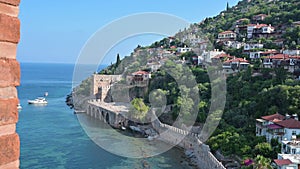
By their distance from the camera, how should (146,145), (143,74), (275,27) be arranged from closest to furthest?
(146,145) < (143,74) < (275,27)

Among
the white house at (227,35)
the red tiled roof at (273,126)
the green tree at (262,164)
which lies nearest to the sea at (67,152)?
the red tiled roof at (273,126)

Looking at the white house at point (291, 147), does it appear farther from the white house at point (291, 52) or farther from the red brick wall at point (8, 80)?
the white house at point (291, 52)

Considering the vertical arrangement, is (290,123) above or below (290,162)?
above

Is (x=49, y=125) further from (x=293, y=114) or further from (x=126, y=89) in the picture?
(x=293, y=114)

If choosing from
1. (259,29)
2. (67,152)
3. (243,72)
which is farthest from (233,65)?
(67,152)

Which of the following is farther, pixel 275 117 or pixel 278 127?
pixel 275 117

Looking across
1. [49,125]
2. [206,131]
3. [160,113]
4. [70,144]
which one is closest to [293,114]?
[206,131]

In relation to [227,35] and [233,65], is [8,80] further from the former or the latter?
[227,35]

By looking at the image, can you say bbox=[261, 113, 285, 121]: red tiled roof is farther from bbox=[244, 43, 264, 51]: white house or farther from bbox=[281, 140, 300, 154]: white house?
bbox=[244, 43, 264, 51]: white house
